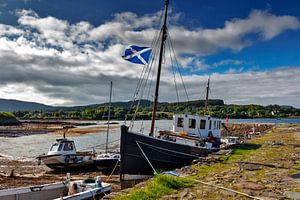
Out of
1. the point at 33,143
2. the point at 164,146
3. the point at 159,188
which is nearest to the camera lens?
the point at 159,188

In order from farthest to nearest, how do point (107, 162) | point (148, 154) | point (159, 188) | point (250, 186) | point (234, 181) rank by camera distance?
point (107, 162)
point (148, 154)
point (234, 181)
point (250, 186)
point (159, 188)

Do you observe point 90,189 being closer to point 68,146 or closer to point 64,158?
point 64,158

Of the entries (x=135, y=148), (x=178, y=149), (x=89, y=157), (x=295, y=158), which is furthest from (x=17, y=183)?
(x=295, y=158)

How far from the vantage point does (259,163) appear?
1302 centimetres

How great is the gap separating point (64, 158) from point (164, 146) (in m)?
8.00

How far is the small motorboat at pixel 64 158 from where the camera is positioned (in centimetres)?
2005

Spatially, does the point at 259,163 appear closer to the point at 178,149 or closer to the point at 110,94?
the point at 178,149

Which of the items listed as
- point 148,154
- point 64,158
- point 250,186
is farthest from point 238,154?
point 64,158

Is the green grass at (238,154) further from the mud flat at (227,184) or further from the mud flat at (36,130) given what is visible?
the mud flat at (36,130)

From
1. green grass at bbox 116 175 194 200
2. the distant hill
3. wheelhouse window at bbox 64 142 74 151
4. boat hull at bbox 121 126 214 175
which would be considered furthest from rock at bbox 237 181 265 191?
the distant hill

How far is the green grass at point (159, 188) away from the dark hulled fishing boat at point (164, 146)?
399 centimetres

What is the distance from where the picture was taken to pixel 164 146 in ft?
53.2

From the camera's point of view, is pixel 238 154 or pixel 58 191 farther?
pixel 238 154

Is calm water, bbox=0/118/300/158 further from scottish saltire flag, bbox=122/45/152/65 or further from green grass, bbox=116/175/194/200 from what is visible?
green grass, bbox=116/175/194/200
